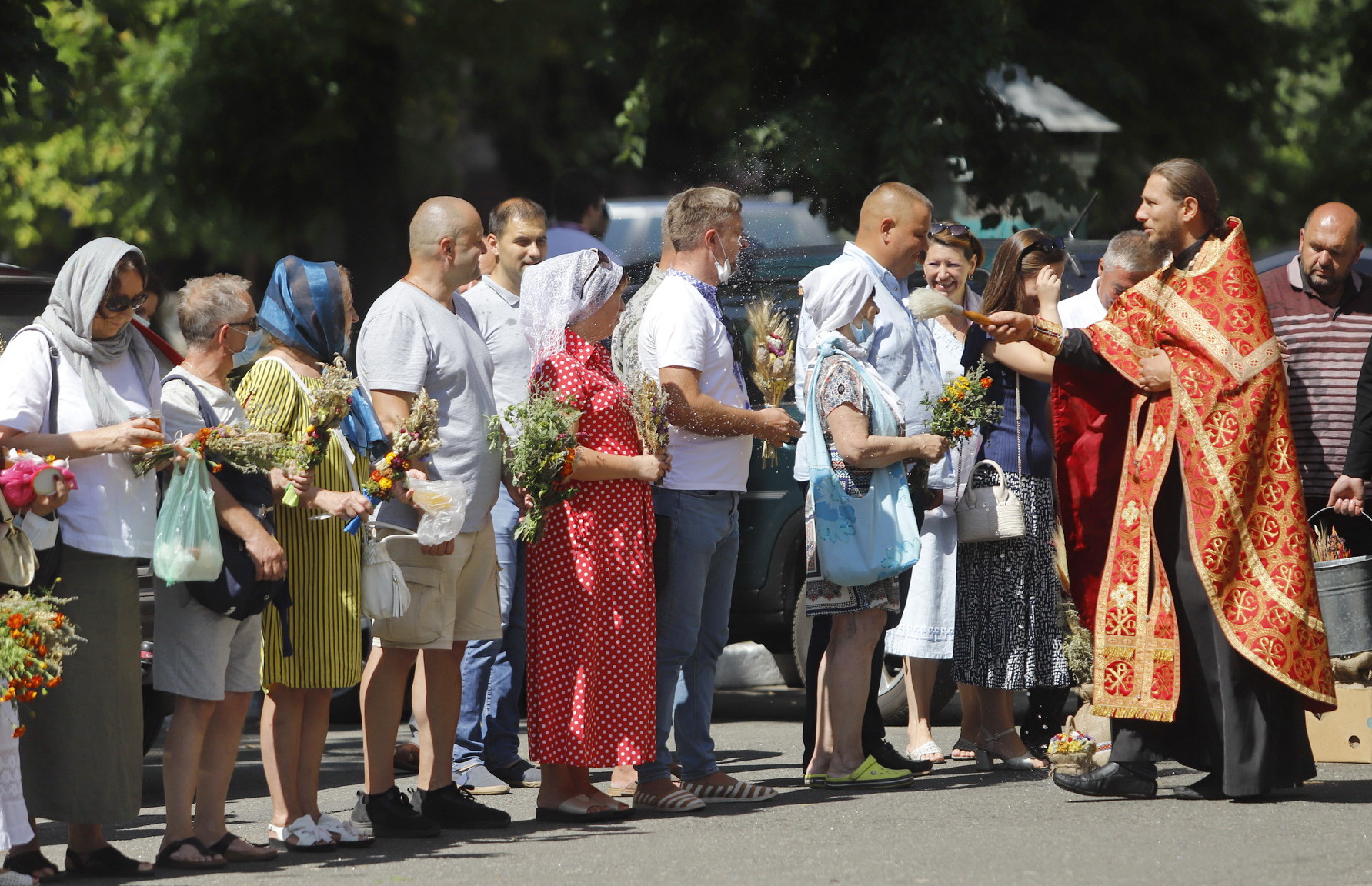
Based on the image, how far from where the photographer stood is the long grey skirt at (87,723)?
536 cm

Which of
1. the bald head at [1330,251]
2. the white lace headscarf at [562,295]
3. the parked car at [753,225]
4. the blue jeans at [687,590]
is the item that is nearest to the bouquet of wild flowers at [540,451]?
the white lace headscarf at [562,295]

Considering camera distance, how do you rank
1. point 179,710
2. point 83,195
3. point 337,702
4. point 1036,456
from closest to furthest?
point 179,710 < point 1036,456 < point 337,702 < point 83,195

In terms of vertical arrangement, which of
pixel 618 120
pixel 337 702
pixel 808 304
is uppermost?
pixel 618 120

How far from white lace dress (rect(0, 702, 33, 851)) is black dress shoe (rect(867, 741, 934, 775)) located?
3.18 meters

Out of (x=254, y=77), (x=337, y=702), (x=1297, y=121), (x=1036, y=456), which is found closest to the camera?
(x=1036, y=456)

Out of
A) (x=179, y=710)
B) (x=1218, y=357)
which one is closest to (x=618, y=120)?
(x=1218, y=357)

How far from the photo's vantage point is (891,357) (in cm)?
690

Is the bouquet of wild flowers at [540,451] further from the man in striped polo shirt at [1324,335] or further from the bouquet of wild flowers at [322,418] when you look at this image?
the man in striped polo shirt at [1324,335]

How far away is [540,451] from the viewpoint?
5945 mm

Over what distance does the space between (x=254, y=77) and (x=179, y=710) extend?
11.9m

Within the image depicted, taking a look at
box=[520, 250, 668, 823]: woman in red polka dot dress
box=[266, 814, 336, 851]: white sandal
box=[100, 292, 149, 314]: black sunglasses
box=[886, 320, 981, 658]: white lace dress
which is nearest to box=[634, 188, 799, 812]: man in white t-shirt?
box=[520, 250, 668, 823]: woman in red polka dot dress

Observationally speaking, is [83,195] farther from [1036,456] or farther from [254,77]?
[1036,456]

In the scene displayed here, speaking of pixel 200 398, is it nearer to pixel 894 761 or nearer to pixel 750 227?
pixel 894 761

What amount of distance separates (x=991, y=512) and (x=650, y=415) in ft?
5.52
